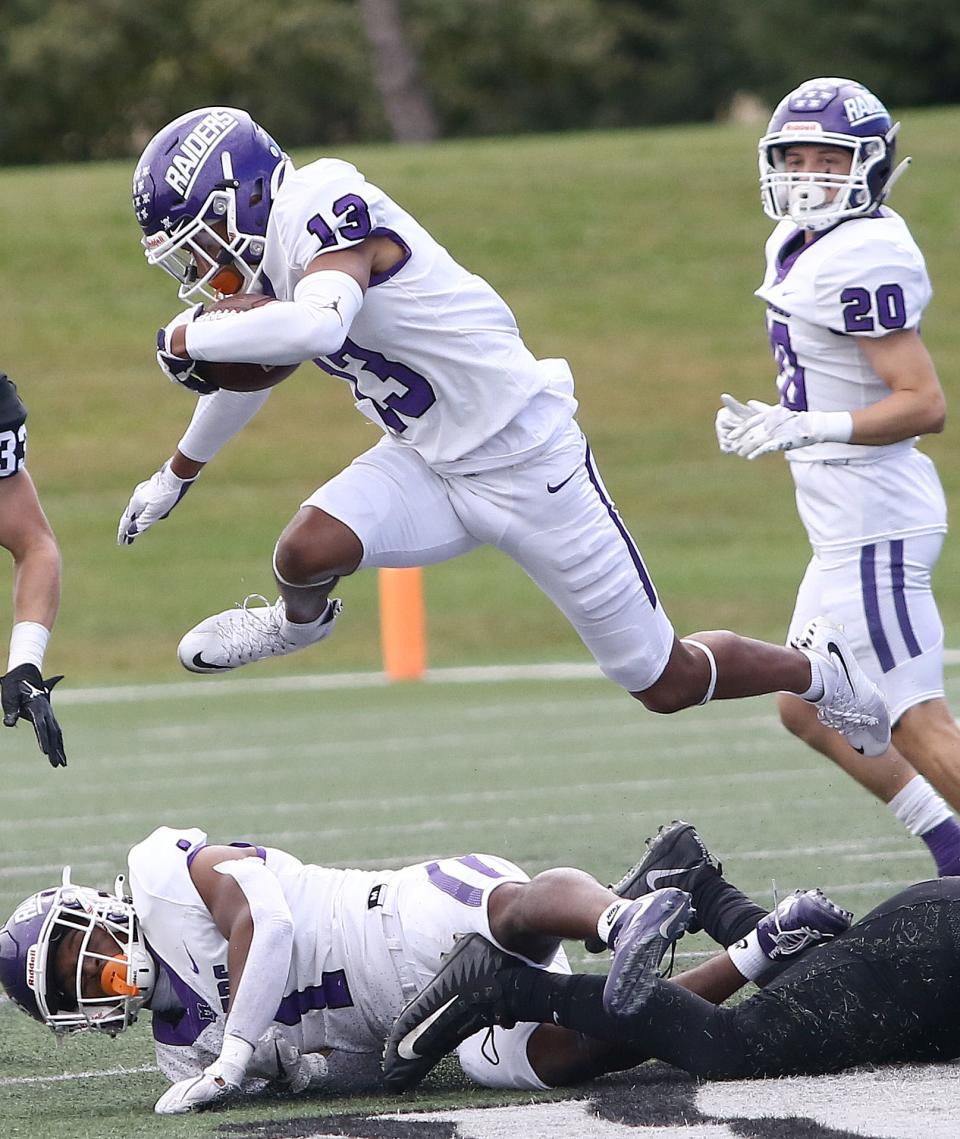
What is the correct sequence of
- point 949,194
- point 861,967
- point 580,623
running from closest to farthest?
point 861,967, point 580,623, point 949,194

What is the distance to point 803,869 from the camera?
6145 millimetres

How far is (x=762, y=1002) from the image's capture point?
3854 mm

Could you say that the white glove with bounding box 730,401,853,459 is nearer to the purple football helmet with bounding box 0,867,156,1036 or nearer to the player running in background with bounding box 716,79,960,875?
the player running in background with bounding box 716,79,960,875

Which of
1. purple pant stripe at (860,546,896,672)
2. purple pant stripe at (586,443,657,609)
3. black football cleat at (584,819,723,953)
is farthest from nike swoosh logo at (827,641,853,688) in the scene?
black football cleat at (584,819,723,953)

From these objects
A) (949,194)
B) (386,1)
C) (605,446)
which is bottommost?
(605,446)

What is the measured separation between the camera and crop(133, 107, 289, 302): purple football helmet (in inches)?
176

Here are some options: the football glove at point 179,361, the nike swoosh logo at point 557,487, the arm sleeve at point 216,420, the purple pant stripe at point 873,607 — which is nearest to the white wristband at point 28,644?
the arm sleeve at point 216,420

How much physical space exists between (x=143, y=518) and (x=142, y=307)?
16.8 metres

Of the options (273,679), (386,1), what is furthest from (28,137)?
(273,679)

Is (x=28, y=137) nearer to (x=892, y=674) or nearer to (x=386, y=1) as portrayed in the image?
(x=386, y=1)

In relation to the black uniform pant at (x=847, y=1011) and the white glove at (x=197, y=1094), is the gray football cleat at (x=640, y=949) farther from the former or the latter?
the white glove at (x=197, y=1094)

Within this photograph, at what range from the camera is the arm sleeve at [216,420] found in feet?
16.7

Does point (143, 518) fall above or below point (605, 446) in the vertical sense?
above

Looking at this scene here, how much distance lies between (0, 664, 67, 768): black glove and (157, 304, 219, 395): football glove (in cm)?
74
